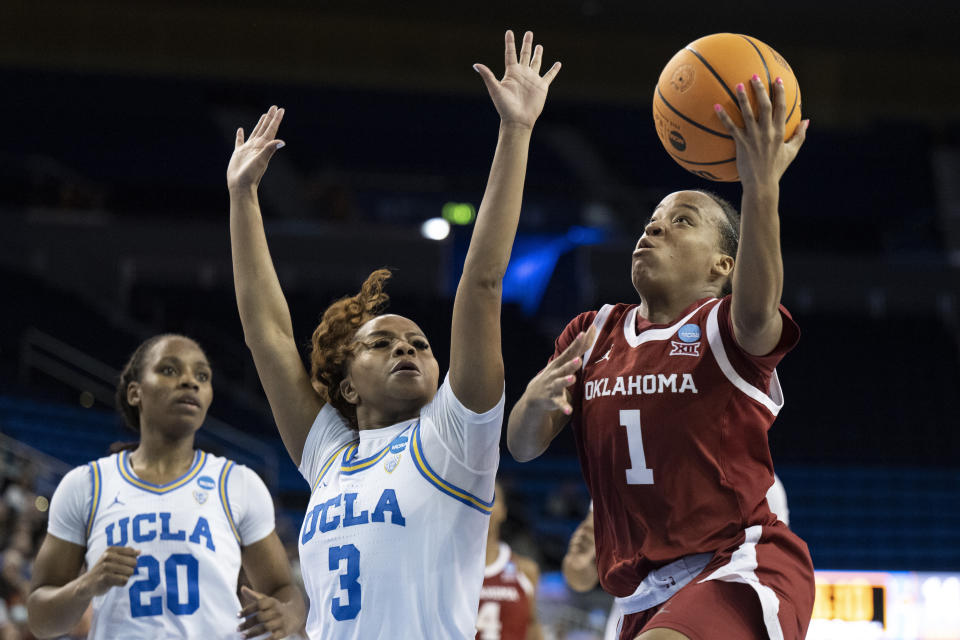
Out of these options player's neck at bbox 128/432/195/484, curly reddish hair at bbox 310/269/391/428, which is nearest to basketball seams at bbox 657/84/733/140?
curly reddish hair at bbox 310/269/391/428

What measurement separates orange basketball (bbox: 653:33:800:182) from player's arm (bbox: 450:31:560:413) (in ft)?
1.83

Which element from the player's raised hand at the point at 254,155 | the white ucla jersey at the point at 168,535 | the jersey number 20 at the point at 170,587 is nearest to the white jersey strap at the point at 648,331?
the player's raised hand at the point at 254,155

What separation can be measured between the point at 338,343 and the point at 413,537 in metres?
0.76

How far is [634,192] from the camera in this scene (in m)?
19.1

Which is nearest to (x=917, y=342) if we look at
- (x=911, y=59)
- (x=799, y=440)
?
(x=799, y=440)

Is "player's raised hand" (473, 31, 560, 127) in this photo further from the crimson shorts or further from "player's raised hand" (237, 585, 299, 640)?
"player's raised hand" (237, 585, 299, 640)

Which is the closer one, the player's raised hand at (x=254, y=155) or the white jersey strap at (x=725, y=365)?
the white jersey strap at (x=725, y=365)

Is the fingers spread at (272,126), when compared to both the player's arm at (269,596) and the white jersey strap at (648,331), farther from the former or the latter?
the player's arm at (269,596)

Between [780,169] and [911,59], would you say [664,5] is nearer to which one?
[911,59]

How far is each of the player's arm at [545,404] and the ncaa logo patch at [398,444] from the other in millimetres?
279

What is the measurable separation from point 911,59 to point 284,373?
19.6 metres

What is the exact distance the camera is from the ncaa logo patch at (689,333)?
9.88 feet

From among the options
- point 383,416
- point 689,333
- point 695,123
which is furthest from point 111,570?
point 695,123

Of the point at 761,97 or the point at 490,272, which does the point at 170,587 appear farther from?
the point at 761,97
